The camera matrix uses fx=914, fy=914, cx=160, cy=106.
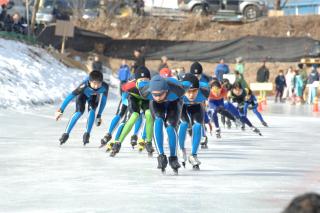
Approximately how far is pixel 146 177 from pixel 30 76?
1843cm

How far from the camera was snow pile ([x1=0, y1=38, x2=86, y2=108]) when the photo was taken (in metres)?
24.1

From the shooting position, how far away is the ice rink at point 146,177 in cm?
776

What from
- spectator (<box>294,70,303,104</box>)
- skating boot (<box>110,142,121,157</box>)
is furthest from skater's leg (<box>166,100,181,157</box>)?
spectator (<box>294,70,303,104</box>)

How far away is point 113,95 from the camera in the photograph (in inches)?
1253

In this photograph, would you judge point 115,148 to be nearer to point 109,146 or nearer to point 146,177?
point 109,146

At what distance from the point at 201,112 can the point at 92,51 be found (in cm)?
3166

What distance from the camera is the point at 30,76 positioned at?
2777cm

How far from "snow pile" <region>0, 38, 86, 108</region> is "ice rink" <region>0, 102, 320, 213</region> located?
297 inches

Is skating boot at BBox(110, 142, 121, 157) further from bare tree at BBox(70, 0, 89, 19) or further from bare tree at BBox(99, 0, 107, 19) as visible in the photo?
bare tree at BBox(70, 0, 89, 19)

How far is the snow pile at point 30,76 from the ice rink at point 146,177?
7.55 meters

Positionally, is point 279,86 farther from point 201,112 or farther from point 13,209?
point 13,209

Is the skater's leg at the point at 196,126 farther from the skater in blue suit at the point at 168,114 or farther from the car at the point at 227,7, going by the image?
the car at the point at 227,7

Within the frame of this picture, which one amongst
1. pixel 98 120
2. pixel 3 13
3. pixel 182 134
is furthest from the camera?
pixel 3 13

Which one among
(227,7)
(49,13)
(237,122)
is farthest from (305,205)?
(227,7)
